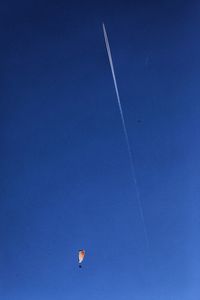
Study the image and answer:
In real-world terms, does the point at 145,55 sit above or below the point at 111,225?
above

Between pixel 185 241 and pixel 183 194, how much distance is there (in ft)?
0.49

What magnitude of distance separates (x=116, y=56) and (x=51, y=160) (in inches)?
15.2

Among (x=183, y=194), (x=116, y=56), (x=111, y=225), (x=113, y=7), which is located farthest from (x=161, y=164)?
(x=113, y=7)

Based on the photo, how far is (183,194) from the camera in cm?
114

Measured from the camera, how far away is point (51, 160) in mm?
1153

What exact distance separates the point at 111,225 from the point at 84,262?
149 millimetres

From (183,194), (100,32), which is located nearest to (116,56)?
(100,32)

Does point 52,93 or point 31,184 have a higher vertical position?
point 52,93

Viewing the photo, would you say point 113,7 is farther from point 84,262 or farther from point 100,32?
point 84,262

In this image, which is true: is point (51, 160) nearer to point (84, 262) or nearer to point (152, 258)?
point (84, 262)

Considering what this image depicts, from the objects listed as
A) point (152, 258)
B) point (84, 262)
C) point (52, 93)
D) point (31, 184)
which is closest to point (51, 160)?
point (31, 184)

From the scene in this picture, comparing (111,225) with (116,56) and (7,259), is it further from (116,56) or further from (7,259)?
(116,56)

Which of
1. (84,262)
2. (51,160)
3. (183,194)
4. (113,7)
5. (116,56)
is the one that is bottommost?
(84,262)

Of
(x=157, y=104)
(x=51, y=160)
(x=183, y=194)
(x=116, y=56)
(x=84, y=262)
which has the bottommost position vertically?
(x=84, y=262)
